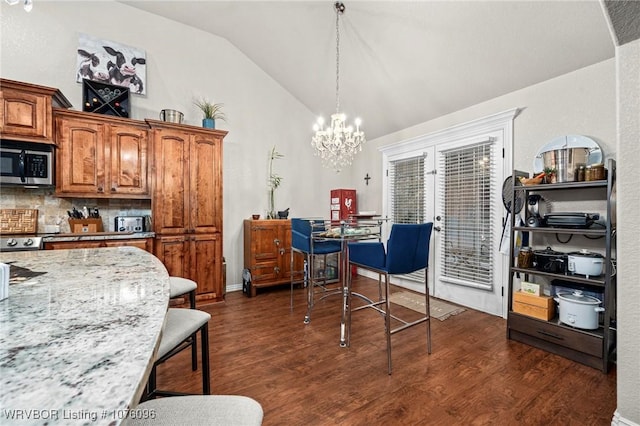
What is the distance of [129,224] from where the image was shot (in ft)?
11.5

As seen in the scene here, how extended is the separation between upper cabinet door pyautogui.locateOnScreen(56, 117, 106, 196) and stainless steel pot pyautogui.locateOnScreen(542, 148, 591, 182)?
469 centimetres

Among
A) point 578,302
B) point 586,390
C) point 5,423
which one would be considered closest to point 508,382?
point 586,390

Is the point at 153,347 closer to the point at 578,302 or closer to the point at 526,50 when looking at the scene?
the point at 578,302

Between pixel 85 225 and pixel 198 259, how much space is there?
129 cm

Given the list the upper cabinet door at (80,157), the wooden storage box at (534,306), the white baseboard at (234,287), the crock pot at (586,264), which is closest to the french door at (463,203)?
the wooden storage box at (534,306)

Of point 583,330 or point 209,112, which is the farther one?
point 209,112

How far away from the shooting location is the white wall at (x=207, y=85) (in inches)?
126

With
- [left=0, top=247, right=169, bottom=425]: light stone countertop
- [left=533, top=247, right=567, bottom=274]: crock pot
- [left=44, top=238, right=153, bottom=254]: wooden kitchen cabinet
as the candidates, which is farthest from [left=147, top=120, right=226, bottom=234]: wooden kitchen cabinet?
[left=533, top=247, right=567, bottom=274]: crock pot

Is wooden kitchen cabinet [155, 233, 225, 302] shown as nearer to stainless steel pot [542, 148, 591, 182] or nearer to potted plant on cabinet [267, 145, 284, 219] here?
potted plant on cabinet [267, 145, 284, 219]

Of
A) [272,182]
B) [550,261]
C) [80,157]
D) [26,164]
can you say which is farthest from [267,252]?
[550,261]

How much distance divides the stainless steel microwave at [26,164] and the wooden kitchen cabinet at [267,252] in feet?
7.43

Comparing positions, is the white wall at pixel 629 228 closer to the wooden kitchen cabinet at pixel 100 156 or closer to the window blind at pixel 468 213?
the window blind at pixel 468 213

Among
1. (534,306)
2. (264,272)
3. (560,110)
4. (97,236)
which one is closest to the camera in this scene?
(534,306)

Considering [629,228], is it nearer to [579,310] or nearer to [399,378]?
[579,310]
